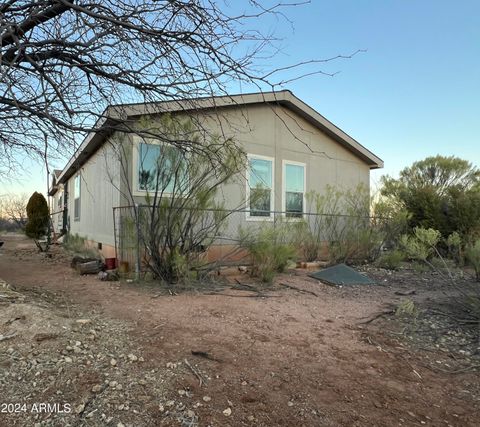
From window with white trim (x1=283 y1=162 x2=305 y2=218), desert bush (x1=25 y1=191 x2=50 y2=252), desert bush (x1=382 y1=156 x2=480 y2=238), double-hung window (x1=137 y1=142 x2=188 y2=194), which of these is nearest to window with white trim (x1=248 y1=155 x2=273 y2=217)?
window with white trim (x1=283 y1=162 x2=305 y2=218)

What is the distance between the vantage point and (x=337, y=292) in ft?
21.0

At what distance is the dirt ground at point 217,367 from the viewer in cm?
239

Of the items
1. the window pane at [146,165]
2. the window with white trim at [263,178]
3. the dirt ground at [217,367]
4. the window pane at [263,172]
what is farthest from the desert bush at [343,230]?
the dirt ground at [217,367]

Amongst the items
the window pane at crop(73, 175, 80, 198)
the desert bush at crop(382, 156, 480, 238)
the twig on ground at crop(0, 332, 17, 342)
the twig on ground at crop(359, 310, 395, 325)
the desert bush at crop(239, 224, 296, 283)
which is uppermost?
the window pane at crop(73, 175, 80, 198)

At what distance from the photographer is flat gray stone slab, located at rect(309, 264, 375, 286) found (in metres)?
7.06

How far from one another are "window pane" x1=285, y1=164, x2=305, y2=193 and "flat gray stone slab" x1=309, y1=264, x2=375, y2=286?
117 inches

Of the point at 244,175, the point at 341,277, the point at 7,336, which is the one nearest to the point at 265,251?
the point at 341,277

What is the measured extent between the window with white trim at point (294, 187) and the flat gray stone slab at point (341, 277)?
8.22 feet

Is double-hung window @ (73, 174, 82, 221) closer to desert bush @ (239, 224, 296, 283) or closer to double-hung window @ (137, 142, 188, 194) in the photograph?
double-hung window @ (137, 142, 188, 194)

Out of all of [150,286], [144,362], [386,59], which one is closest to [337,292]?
[150,286]

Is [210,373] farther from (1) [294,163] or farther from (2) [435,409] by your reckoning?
(1) [294,163]

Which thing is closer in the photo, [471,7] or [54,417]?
[54,417]

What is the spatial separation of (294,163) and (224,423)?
823cm

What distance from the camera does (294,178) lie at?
32.7ft
